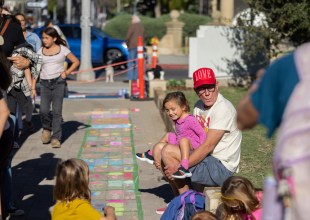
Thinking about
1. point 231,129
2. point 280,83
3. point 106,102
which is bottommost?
point 106,102

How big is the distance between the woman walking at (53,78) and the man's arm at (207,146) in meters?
3.81

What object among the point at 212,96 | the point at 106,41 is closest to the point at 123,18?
the point at 106,41

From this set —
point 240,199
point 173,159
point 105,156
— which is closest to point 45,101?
point 105,156

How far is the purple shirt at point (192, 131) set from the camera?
649 centimetres

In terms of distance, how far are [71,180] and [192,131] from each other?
2005 millimetres

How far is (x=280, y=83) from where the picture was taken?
3100 millimetres

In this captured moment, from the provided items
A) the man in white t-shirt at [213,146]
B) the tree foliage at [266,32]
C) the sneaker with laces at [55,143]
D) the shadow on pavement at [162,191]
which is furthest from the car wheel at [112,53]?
the man in white t-shirt at [213,146]

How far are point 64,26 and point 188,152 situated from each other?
65.2 feet

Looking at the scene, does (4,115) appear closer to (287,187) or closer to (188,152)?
(188,152)

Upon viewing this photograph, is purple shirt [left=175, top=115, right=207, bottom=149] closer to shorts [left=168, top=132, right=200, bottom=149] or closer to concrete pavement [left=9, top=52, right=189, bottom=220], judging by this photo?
shorts [left=168, top=132, right=200, bottom=149]

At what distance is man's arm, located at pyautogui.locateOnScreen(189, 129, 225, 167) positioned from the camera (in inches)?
240

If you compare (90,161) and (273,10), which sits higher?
(273,10)

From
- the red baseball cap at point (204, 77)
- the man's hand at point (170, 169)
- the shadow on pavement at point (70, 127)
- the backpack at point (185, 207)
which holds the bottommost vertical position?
the shadow on pavement at point (70, 127)

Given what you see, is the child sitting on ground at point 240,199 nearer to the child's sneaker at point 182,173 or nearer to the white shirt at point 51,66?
the child's sneaker at point 182,173
